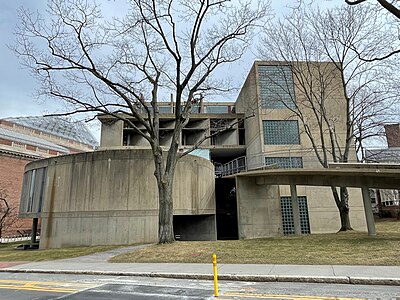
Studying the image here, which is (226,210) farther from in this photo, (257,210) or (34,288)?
(34,288)

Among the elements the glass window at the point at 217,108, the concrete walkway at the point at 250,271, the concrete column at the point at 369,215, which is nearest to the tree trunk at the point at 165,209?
the concrete walkway at the point at 250,271

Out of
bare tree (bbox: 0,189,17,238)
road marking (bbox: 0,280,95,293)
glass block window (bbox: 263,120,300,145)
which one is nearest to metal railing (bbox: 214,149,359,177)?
glass block window (bbox: 263,120,300,145)

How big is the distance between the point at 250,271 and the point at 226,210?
861 inches

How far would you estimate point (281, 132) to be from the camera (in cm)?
2905

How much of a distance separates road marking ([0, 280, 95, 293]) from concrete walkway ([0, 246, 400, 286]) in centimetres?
151

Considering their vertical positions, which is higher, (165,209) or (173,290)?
(165,209)

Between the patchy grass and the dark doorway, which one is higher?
the dark doorway

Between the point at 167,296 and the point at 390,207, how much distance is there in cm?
3710

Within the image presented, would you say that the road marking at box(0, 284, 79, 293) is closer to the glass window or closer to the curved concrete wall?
the curved concrete wall

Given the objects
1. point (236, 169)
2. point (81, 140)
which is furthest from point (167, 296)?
point (81, 140)

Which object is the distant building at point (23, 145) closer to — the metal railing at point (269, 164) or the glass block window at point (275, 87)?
the metal railing at point (269, 164)

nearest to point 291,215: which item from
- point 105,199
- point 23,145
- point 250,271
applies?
point 105,199

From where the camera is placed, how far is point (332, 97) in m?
29.0

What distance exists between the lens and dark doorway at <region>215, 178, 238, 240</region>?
30750mm
